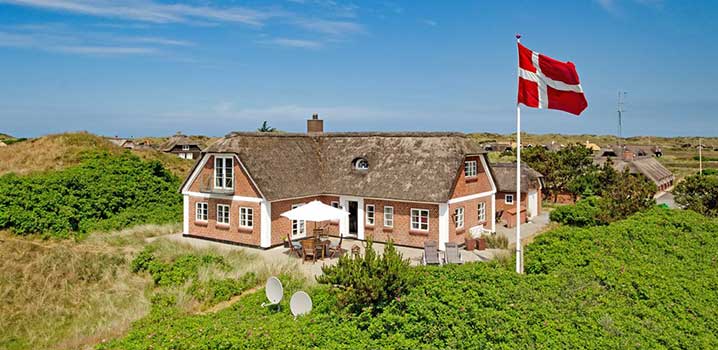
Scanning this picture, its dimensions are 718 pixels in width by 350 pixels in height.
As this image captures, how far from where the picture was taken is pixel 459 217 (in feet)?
74.1

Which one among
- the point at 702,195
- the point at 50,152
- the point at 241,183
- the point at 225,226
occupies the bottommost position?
the point at 225,226

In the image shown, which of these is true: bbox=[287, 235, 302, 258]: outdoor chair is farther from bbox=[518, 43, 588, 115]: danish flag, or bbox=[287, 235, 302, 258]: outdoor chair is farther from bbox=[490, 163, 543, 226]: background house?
bbox=[490, 163, 543, 226]: background house

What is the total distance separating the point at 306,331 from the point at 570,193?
33.1 metres

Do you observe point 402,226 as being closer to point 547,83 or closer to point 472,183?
point 472,183

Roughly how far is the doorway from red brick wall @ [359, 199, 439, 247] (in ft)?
2.86

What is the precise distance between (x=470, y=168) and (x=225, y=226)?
11.9 metres

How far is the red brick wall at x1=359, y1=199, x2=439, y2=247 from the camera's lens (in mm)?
21766

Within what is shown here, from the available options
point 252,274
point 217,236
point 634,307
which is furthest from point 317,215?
point 634,307

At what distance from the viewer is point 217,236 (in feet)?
78.5

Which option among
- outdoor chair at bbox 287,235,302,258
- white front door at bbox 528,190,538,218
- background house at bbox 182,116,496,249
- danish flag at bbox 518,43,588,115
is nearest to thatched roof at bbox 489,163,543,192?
white front door at bbox 528,190,538,218

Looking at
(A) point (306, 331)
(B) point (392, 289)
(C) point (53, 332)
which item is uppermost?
(B) point (392, 289)

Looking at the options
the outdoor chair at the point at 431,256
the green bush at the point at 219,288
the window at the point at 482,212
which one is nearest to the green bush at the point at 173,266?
the green bush at the point at 219,288

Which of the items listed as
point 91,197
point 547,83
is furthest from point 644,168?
point 91,197

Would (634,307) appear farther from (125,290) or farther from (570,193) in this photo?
(570,193)
